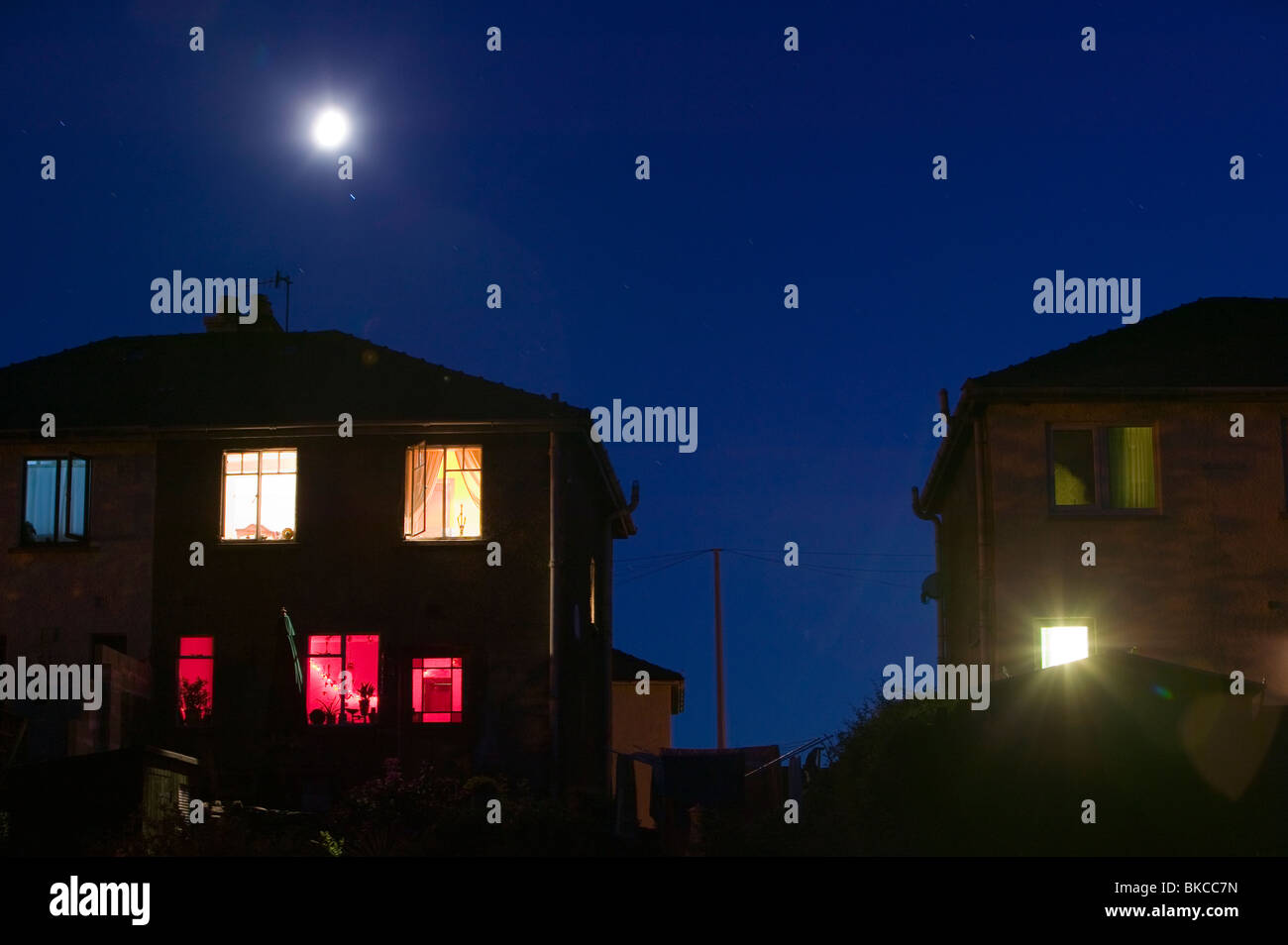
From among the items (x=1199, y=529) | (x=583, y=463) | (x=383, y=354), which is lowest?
(x=1199, y=529)

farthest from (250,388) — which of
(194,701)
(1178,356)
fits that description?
(1178,356)

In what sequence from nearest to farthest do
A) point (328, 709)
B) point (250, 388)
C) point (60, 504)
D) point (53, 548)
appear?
1. point (328, 709)
2. point (53, 548)
3. point (60, 504)
4. point (250, 388)

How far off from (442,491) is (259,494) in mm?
3025

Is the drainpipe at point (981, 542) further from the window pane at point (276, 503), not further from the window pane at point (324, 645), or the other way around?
the window pane at point (276, 503)

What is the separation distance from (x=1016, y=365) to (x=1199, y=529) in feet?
11.5

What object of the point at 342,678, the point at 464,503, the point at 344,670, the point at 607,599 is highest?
the point at 464,503

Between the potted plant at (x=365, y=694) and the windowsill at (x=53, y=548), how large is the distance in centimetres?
499

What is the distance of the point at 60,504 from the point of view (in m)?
25.3

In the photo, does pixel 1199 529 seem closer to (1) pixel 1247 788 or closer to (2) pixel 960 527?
(2) pixel 960 527

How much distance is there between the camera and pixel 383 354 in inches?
1081

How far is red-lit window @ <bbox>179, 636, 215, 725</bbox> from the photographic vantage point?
79.6ft

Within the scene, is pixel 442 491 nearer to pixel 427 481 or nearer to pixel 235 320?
pixel 427 481

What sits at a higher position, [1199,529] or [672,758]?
[1199,529]
